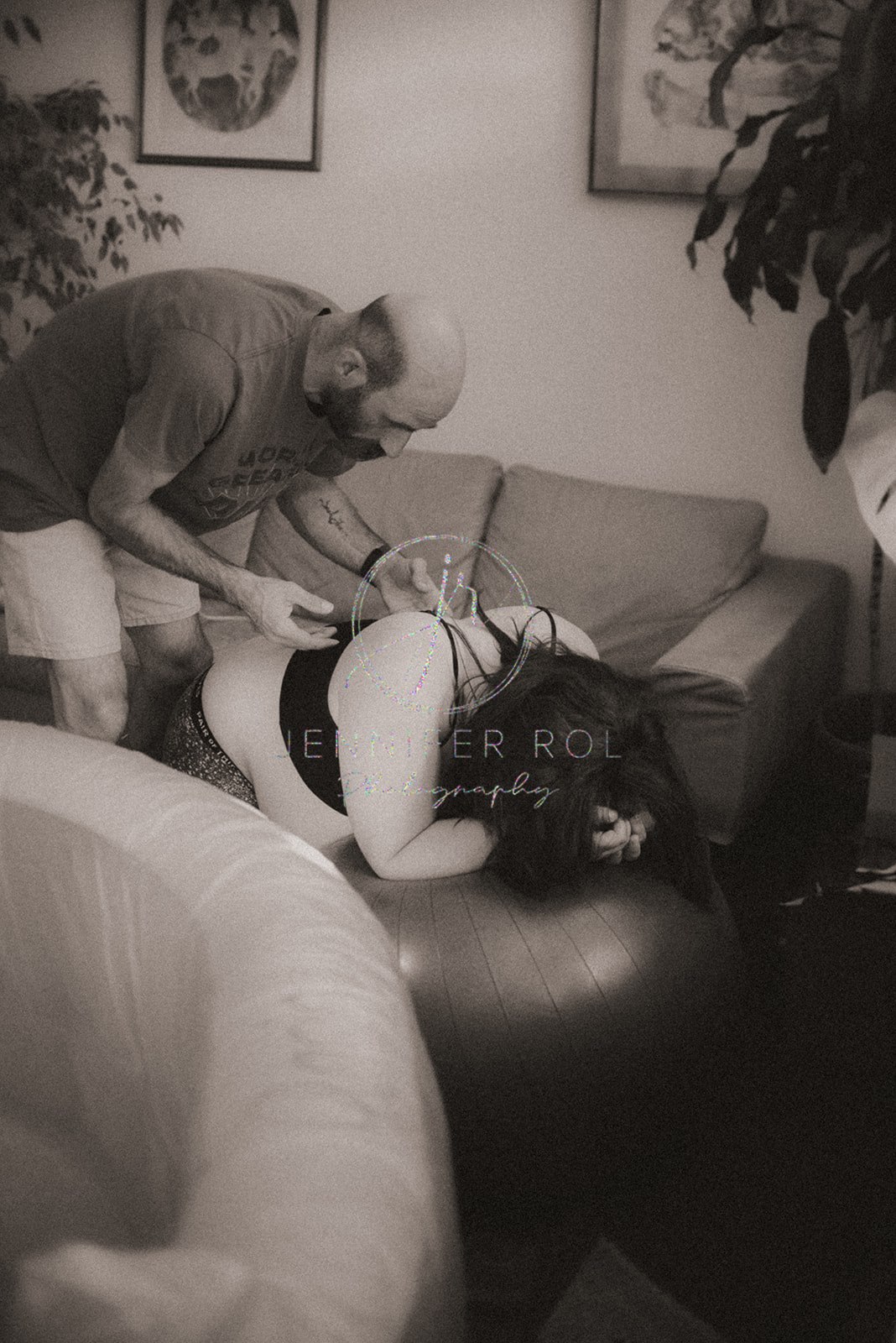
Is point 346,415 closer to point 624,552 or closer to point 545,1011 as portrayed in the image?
point 545,1011

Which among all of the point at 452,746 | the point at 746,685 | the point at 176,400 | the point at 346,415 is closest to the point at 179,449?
the point at 176,400

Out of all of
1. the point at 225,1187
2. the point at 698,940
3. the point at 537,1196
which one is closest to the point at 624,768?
the point at 698,940

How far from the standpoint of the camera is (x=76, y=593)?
1.19m

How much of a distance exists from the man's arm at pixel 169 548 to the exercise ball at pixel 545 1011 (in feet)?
1.05

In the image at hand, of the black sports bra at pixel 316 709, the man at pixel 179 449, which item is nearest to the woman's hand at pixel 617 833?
the black sports bra at pixel 316 709

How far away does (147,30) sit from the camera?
85.6 inches

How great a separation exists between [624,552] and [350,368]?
40.9 inches

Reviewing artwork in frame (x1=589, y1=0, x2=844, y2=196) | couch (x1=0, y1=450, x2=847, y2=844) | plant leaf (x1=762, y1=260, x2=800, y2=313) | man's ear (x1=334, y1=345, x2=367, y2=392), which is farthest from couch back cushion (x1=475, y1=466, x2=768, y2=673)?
man's ear (x1=334, y1=345, x2=367, y2=392)

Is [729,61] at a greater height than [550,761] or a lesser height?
greater

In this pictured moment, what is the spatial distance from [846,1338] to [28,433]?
121cm

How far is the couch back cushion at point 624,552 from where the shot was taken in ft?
6.32

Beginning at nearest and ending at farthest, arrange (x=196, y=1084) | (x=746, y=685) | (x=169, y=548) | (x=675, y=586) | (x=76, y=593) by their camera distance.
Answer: (x=196, y=1084) < (x=169, y=548) < (x=76, y=593) < (x=746, y=685) < (x=675, y=586)

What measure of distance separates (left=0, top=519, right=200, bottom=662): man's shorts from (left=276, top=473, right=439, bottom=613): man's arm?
0.45 feet

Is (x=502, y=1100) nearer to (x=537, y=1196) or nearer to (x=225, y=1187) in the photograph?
(x=537, y=1196)
